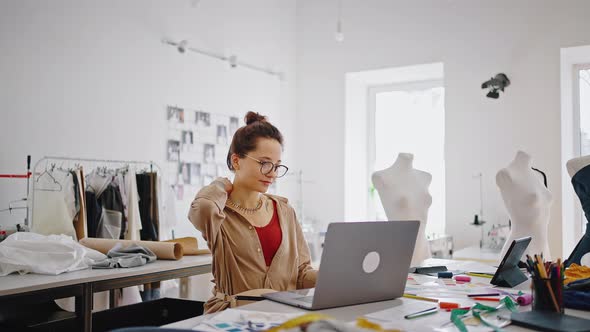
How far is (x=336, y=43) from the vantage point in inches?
243

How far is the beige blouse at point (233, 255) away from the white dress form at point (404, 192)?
1472 mm

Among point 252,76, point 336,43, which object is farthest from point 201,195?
point 336,43

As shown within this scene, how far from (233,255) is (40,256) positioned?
3.98 feet

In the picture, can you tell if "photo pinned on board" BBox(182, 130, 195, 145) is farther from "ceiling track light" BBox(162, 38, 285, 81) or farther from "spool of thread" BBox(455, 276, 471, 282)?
"spool of thread" BBox(455, 276, 471, 282)

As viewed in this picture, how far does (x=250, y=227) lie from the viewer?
224 centimetres

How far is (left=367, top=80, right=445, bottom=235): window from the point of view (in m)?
6.09

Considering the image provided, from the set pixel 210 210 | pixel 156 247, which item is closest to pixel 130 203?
pixel 156 247

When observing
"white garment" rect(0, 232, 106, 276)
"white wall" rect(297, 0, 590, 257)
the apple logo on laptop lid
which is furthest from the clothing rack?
the apple logo on laptop lid

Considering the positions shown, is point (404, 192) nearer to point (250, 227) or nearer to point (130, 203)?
point (250, 227)

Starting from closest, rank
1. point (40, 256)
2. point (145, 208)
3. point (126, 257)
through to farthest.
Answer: point (40, 256)
point (126, 257)
point (145, 208)

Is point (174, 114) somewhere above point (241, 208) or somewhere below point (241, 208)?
above

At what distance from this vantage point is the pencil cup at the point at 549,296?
1556 mm

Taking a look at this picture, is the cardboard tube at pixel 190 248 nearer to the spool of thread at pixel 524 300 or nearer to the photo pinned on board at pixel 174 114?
the photo pinned on board at pixel 174 114

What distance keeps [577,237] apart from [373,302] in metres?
3.95
